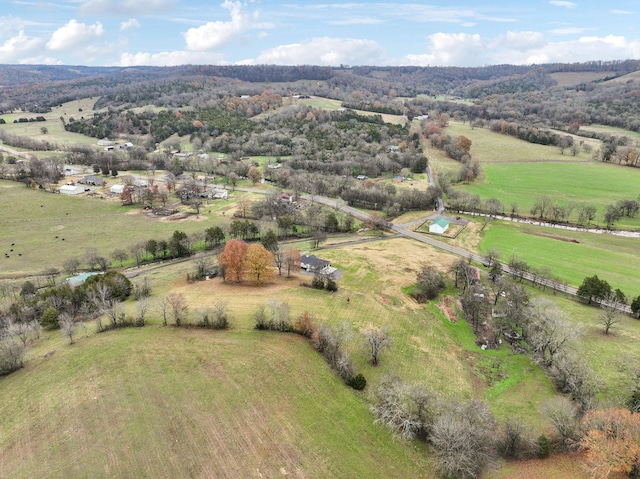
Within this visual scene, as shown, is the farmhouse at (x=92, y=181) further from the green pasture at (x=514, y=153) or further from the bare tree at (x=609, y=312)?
the green pasture at (x=514, y=153)

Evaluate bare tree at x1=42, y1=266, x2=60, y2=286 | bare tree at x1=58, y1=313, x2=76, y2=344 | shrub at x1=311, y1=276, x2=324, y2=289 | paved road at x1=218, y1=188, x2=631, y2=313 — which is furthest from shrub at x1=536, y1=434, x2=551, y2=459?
bare tree at x1=42, y1=266, x2=60, y2=286

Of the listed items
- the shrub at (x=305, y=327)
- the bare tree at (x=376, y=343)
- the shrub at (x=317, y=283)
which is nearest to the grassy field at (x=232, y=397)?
the bare tree at (x=376, y=343)

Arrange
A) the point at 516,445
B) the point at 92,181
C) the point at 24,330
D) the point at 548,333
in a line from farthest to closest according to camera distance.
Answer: the point at 92,181 < the point at 24,330 < the point at 548,333 < the point at 516,445

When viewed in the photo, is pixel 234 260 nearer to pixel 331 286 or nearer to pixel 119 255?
pixel 331 286

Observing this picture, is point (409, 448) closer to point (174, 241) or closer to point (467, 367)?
point (467, 367)

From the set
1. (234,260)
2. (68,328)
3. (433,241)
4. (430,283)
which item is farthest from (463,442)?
(433,241)

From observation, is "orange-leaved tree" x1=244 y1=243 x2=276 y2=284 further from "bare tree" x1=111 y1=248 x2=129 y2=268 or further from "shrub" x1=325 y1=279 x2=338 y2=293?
"bare tree" x1=111 y1=248 x2=129 y2=268

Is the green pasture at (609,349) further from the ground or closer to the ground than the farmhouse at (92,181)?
closer to the ground
